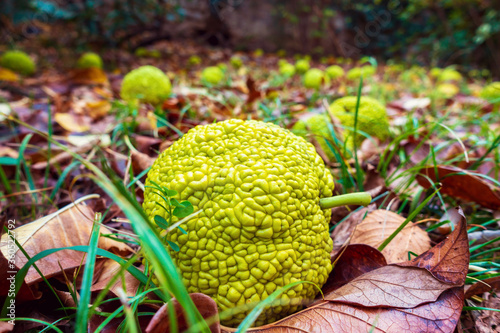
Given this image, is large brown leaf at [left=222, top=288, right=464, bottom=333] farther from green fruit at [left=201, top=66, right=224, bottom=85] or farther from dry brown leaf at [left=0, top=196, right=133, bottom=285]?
green fruit at [left=201, top=66, right=224, bottom=85]

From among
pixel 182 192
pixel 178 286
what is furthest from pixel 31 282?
pixel 178 286

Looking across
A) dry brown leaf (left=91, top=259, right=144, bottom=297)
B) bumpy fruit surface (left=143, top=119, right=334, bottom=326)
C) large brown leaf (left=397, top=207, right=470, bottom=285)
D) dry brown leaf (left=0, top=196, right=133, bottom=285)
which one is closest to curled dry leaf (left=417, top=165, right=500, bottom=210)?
large brown leaf (left=397, top=207, right=470, bottom=285)

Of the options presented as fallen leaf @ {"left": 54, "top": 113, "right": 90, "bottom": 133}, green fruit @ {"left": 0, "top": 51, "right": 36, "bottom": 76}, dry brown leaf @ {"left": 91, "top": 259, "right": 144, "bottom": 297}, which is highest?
green fruit @ {"left": 0, "top": 51, "right": 36, "bottom": 76}

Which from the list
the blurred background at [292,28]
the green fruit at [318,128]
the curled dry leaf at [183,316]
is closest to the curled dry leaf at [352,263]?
the curled dry leaf at [183,316]

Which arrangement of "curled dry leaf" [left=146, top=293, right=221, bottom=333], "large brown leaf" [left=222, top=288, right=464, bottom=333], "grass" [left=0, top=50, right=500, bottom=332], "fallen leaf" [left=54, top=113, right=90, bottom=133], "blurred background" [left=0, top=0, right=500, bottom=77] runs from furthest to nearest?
"blurred background" [left=0, top=0, right=500, bottom=77], "fallen leaf" [left=54, top=113, right=90, bottom=133], "large brown leaf" [left=222, top=288, right=464, bottom=333], "curled dry leaf" [left=146, top=293, right=221, bottom=333], "grass" [left=0, top=50, right=500, bottom=332]

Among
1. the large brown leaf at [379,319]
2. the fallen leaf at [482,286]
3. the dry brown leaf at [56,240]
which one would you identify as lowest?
the fallen leaf at [482,286]

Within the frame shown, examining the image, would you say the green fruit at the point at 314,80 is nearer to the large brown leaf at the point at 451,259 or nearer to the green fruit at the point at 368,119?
the green fruit at the point at 368,119

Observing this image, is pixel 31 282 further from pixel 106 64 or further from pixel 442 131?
pixel 106 64
